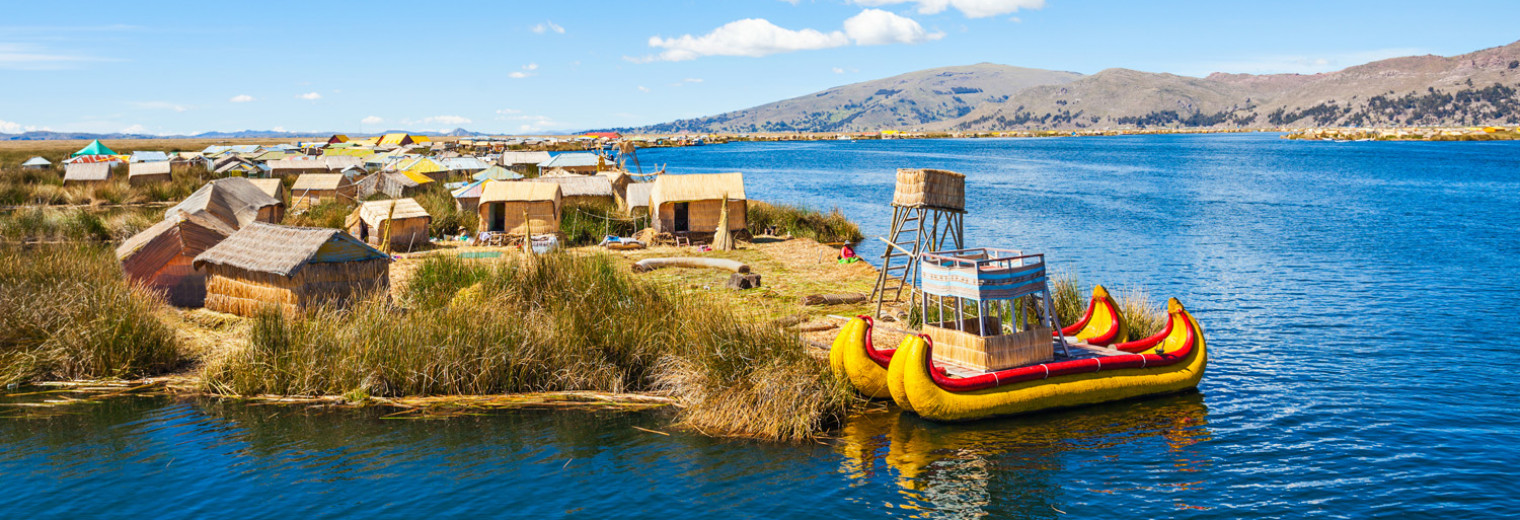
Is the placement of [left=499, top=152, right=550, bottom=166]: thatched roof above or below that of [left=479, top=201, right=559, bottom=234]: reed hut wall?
above

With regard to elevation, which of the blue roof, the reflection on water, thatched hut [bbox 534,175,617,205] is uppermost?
the blue roof

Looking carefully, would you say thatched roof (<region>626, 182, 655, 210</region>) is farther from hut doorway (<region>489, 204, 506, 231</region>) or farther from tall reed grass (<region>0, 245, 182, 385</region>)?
tall reed grass (<region>0, 245, 182, 385</region>)

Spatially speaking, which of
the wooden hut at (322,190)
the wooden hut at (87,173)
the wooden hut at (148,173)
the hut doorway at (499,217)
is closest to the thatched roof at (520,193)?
the hut doorway at (499,217)

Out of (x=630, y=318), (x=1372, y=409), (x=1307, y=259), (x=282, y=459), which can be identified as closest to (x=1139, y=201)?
(x=1307, y=259)

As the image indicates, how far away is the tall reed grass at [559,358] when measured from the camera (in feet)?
41.4

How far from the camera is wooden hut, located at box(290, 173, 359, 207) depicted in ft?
130

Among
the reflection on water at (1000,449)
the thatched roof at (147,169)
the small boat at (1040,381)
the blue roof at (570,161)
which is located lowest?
the reflection on water at (1000,449)

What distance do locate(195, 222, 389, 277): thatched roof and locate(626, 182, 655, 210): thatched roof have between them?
15.8 meters

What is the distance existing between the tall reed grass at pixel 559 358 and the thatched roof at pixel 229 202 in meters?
15.4

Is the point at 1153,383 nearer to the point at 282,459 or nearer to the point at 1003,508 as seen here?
the point at 1003,508

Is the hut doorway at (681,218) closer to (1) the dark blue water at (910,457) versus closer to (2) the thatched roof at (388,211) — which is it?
(2) the thatched roof at (388,211)

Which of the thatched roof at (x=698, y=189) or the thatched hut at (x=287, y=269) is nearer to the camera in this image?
the thatched hut at (x=287, y=269)

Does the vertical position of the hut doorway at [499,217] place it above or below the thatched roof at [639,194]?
below

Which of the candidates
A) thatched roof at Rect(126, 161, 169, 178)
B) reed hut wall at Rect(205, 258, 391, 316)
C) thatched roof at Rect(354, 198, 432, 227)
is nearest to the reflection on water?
reed hut wall at Rect(205, 258, 391, 316)
